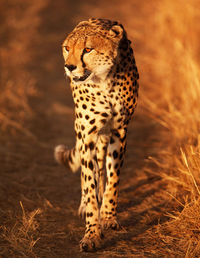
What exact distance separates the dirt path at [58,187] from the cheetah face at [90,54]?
3.57 ft

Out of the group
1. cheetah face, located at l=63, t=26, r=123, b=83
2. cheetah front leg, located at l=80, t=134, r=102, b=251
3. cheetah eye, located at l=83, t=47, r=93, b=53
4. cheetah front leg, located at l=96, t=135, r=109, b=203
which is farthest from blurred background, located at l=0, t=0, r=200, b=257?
cheetah eye, located at l=83, t=47, r=93, b=53

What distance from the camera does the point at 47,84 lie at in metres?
6.93

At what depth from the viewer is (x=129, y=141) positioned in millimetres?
5277

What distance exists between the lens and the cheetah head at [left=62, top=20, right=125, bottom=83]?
3.22 metres

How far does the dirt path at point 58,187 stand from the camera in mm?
3256

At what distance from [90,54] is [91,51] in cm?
2

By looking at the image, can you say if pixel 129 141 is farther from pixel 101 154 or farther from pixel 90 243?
pixel 90 243

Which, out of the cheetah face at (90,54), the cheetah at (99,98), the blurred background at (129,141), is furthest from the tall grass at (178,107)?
the cheetah face at (90,54)

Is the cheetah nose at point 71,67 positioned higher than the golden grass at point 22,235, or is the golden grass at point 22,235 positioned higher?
the cheetah nose at point 71,67

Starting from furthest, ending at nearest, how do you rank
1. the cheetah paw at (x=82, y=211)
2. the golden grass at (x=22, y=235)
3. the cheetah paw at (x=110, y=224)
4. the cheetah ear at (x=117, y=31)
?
the cheetah paw at (x=82, y=211) → the cheetah paw at (x=110, y=224) → the cheetah ear at (x=117, y=31) → the golden grass at (x=22, y=235)

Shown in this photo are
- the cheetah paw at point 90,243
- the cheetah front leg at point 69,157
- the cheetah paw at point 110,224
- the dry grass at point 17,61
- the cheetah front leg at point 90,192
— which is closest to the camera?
the cheetah paw at point 90,243

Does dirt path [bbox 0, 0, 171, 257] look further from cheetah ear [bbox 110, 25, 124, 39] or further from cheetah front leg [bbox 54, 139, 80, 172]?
cheetah ear [bbox 110, 25, 124, 39]

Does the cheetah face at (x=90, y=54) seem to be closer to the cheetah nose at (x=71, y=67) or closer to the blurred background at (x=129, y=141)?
the cheetah nose at (x=71, y=67)

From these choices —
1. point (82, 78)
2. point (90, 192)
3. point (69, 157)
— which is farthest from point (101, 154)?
point (82, 78)
